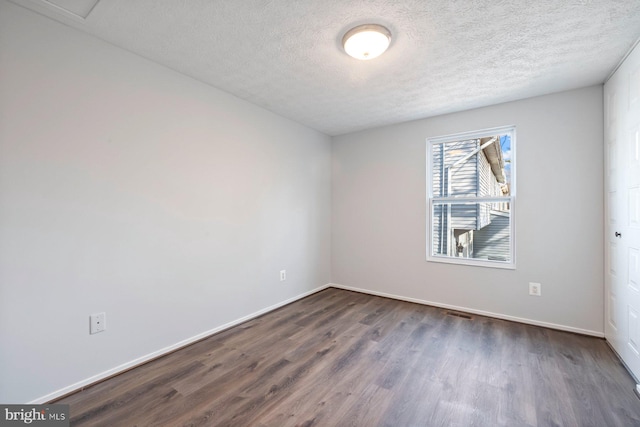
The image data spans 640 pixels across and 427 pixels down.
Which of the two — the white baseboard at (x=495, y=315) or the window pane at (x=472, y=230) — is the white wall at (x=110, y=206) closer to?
the white baseboard at (x=495, y=315)

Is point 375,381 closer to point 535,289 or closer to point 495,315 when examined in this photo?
point 495,315

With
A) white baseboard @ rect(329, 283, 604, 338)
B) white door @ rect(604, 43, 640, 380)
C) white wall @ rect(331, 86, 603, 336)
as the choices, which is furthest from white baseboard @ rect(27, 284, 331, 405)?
white door @ rect(604, 43, 640, 380)

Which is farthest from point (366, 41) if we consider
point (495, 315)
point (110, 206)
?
point (495, 315)

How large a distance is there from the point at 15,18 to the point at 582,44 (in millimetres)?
A: 3679

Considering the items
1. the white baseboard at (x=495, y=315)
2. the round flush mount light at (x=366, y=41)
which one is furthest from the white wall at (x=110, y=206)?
the white baseboard at (x=495, y=315)

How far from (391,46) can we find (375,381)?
2423 millimetres

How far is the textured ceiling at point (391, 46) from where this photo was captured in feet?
5.27

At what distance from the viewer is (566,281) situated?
2.67m

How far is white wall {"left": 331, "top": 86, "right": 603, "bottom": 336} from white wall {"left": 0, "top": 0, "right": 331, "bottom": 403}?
1.73m

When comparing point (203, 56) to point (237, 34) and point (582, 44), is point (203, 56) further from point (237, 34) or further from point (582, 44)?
point (582, 44)

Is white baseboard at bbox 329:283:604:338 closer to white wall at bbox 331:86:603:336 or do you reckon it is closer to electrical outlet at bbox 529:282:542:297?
white wall at bbox 331:86:603:336

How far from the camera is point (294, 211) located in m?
3.65

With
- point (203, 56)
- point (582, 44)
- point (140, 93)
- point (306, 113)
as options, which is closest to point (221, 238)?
point (140, 93)

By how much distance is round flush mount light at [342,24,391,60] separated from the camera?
5.75 feet
